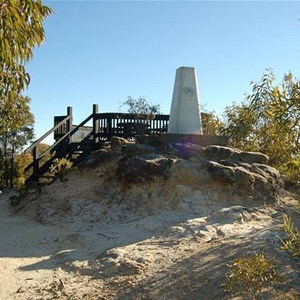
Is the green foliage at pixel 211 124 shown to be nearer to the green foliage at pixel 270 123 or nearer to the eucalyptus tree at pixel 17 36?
the green foliage at pixel 270 123

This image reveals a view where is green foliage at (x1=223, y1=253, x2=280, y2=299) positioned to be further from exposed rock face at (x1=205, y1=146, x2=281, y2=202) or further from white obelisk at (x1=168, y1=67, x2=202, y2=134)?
white obelisk at (x1=168, y1=67, x2=202, y2=134)

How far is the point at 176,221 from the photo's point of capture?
303 inches

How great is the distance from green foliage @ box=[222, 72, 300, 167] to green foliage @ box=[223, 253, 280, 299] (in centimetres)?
130

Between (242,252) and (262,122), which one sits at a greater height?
(262,122)

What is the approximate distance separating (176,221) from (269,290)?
3.21 meters

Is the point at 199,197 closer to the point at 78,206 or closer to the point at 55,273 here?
the point at 78,206

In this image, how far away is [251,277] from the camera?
13.3 ft

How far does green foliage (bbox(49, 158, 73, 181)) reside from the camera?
456 inches

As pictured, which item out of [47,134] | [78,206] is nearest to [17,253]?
[78,206]

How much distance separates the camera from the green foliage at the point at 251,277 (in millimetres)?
4031

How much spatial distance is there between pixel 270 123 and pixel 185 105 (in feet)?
11.0

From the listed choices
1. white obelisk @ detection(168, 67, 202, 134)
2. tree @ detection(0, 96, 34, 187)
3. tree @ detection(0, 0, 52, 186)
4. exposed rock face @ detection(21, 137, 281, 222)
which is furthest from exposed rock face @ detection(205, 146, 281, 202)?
tree @ detection(0, 96, 34, 187)

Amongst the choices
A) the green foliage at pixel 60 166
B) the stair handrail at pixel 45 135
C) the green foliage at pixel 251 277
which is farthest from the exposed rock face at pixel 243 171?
the stair handrail at pixel 45 135

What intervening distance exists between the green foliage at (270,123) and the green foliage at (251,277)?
1.30 m
